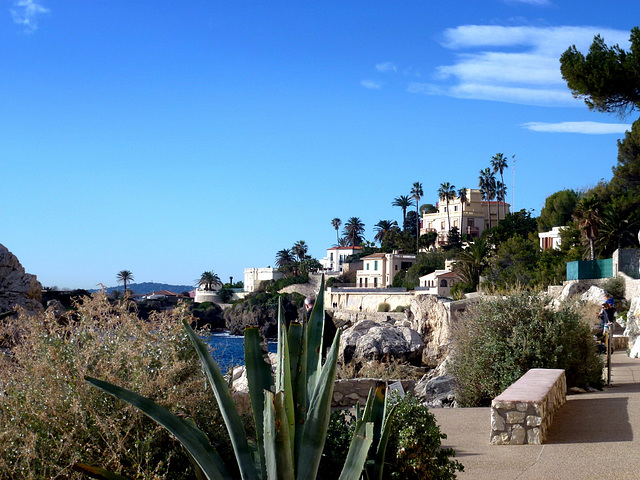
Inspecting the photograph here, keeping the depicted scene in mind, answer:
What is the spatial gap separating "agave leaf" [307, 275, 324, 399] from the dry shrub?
72 cm

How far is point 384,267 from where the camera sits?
7975 cm

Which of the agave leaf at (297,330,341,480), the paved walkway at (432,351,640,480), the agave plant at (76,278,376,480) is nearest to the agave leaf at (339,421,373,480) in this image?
the agave plant at (76,278,376,480)

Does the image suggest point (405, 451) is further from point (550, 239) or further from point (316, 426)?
point (550, 239)

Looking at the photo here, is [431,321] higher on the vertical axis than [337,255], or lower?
lower

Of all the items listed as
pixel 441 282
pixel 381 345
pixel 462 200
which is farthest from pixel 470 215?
pixel 381 345

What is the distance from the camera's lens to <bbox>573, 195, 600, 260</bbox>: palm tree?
125 ft

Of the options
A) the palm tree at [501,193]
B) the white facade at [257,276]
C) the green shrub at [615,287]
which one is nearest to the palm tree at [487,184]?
the palm tree at [501,193]

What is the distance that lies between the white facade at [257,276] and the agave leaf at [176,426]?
300 feet

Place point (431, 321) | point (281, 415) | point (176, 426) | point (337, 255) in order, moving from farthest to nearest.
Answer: point (337, 255) < point (431, 321) < point (176, 426) < point (281, 415)

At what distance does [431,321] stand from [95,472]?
2029 cm

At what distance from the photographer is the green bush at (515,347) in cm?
937

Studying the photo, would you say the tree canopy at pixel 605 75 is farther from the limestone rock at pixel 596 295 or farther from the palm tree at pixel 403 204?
the palm tree at pixel 403 204

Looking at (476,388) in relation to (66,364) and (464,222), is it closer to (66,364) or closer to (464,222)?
(66,364)

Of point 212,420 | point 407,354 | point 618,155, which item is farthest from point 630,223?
point 212,420
